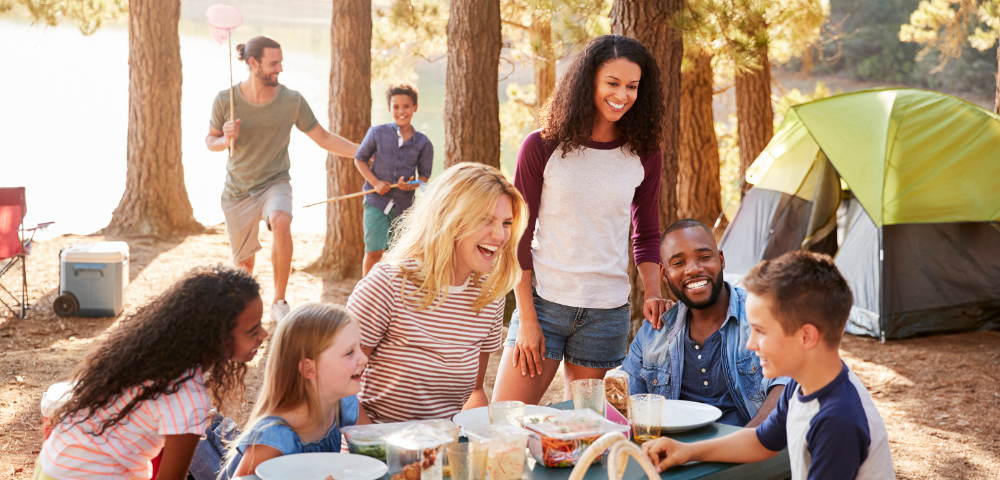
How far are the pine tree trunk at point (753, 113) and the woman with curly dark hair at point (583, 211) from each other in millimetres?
6137

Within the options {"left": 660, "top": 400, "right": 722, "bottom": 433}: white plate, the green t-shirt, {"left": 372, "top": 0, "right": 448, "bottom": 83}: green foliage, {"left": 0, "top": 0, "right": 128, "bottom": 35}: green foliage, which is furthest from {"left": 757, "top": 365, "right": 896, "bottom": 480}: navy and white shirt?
{"left": 0, "top": 0, "right": 128, "bottom": 35}: green foliage

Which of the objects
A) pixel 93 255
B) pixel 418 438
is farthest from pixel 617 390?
pixel 93 255

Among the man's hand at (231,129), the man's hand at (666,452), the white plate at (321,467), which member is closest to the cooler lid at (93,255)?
the man's hand at (231,129)

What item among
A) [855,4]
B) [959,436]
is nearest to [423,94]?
[855,4]

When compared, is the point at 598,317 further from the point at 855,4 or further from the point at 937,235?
the point at 855,4

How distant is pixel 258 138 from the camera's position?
16.1 feet

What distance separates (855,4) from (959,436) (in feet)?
88.1

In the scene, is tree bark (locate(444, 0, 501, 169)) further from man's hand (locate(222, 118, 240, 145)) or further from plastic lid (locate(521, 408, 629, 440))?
plastic lid (locate(521, 408, 629, 440))

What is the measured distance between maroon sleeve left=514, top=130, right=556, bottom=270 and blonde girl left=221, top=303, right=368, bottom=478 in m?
0.87

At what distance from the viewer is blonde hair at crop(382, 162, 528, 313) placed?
7.00ft

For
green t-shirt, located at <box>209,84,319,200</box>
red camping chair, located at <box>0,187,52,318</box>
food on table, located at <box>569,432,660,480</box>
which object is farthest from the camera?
red camping chair, located at <box>0,187,52,318</box>

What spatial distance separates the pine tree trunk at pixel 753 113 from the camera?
27.4 ft

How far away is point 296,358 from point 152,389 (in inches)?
12.2

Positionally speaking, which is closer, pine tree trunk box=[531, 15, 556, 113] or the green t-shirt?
the green t-shirt
